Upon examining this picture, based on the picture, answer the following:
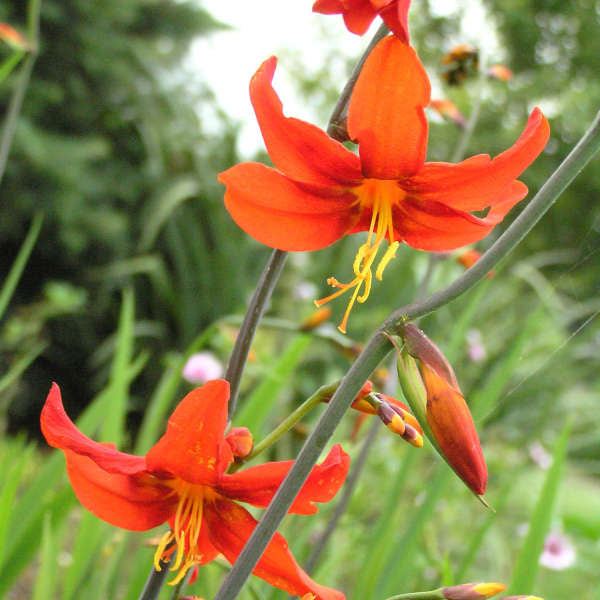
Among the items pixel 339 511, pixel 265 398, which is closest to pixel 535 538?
pixel 339 511

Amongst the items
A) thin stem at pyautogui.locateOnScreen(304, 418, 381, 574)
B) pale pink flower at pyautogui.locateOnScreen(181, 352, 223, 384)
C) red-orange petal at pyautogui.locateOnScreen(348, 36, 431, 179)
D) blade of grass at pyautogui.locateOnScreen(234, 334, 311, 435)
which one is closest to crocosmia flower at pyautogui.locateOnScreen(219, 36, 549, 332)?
red-orange petal at pyautogui.locateOnScreen(348, 36, 431, 179)

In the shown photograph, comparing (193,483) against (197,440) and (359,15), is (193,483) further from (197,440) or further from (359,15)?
(359,15)

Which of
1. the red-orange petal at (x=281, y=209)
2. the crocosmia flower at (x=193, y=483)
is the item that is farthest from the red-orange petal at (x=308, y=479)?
the red-orange petal at (x=281, y=209)

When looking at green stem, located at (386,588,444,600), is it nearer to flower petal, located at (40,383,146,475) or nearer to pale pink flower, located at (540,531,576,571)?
flower petal, located at (40,383,146,475)

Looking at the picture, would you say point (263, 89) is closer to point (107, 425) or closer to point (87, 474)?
point (87, 474)

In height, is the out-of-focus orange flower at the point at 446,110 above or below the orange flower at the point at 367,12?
above

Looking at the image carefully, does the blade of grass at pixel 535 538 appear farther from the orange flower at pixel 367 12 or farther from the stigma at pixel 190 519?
the orange flower at pixel 367 12

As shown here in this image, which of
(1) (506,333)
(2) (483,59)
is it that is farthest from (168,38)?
(2) (483,59)
